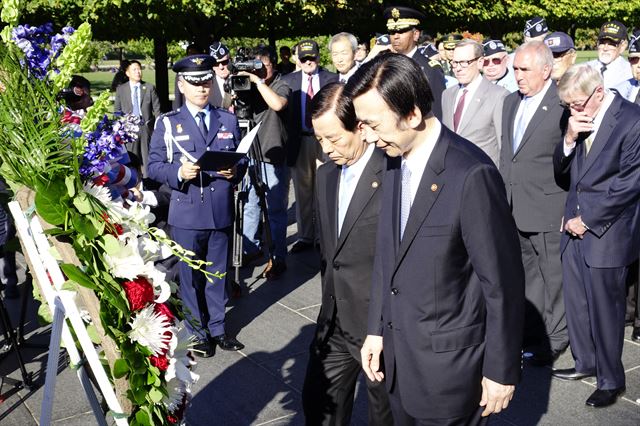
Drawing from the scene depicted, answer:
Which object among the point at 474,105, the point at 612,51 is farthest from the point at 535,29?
the point at 474,105

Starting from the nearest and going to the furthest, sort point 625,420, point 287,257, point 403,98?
1. point 403,98
2. point 625,420
3. point 287,257

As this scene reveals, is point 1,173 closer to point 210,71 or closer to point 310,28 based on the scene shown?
point 210,71

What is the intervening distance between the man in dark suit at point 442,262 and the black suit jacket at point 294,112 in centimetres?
513

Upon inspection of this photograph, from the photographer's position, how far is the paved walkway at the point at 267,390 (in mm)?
4805

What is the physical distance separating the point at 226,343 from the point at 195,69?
6.82 ft

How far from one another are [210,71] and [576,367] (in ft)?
10.9

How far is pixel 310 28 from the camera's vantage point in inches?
776

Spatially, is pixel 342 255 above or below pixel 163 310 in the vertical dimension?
below

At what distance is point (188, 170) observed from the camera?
18.1ft

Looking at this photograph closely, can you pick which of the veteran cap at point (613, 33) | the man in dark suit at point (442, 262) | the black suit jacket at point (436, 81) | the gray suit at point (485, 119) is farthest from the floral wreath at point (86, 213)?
the veteran cap at point (613, 33)

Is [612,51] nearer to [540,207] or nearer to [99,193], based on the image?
[540,207]

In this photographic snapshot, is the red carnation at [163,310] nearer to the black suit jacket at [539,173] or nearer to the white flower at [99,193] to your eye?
the white flower at [99,193]

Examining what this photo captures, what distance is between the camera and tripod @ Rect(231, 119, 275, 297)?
279 inches

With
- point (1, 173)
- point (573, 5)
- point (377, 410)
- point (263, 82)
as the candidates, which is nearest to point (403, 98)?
point (1, 173)
